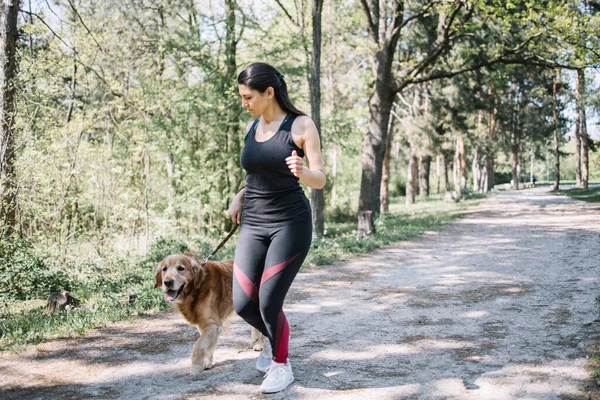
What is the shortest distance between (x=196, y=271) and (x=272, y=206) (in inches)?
46.0

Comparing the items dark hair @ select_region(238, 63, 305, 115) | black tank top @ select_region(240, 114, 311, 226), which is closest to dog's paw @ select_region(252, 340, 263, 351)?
black tank top @ select_region(240, 114, 311, 226)

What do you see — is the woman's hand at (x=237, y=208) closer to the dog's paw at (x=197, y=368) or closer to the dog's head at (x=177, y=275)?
the dog's head at (x=177, y=275)

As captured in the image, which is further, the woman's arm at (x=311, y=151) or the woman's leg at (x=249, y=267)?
the woman's leg at (x=249, y=267)

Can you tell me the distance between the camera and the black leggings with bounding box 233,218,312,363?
3533 millimetres

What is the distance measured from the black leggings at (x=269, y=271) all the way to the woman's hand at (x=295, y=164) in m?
0.44

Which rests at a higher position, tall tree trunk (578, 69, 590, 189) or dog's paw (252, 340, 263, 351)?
tall tree trunk (578, 69, 590, 189)

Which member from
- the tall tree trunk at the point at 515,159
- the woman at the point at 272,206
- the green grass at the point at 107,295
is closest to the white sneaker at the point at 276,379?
the woman at the point at 272,206

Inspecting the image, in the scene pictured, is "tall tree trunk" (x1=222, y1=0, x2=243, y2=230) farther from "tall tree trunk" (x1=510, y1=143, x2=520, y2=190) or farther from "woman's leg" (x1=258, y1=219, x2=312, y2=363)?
"tall tree trunk" (x1=510, y1=143, x2=520, y2=190)

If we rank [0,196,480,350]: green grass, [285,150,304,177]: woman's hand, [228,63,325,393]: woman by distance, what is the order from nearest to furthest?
[285,150,304,177]: woman's hand < [228,63,325,393]: woman < [0,196,480,350]: green grass

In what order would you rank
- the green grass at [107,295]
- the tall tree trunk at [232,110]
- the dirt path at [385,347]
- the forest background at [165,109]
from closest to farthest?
the dirt path at [385,347]
the green grass at [107,295]
the forest background at [165,109]
the tall tree trunk at [232,110]

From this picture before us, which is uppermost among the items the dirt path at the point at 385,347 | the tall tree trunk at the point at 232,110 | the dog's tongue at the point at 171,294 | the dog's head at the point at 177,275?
the tall tree trunk at the point at 232,110

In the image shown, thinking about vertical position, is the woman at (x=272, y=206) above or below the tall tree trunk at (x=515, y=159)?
below

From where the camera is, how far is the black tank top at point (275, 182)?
3.52 meters

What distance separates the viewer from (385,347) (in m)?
4.90
